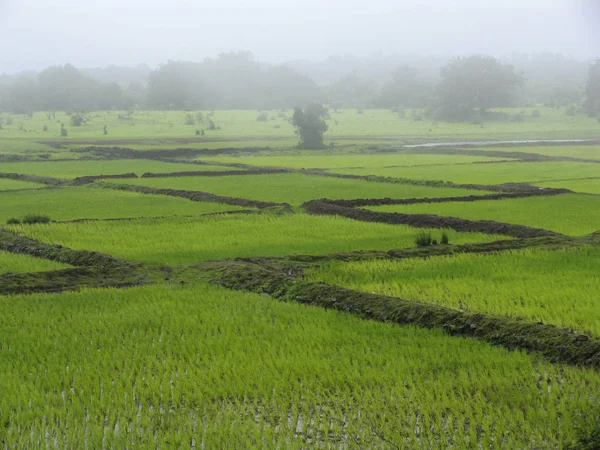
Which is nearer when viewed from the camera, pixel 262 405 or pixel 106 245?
pixel 262 405

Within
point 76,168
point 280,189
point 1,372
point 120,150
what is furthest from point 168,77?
point 1,372

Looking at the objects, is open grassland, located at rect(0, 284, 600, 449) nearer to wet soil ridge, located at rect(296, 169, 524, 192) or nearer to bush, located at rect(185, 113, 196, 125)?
wet soil ridge, located at rect(296, 169, 524, 192)

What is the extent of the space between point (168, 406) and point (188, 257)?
20.3 feet

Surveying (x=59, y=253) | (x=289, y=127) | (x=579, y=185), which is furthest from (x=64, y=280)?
(x=289, y=127)

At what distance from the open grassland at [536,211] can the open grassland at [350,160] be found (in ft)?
39.3

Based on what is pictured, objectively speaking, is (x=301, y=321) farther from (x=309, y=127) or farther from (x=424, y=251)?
(x=309, y=127)

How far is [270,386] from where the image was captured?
258 inches

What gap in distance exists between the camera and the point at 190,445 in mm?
5477

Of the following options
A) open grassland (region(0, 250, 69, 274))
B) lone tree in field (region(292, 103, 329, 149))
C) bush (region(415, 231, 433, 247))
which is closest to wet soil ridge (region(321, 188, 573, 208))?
bush (region(415, 231, 433, 247))

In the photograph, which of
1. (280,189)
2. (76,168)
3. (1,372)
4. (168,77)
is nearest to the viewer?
(1,372)

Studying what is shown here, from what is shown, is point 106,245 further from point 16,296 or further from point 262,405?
point 262,405

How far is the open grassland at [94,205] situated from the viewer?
17.8 m

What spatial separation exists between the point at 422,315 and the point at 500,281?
215 cm

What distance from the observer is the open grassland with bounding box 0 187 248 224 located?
1784 cm
